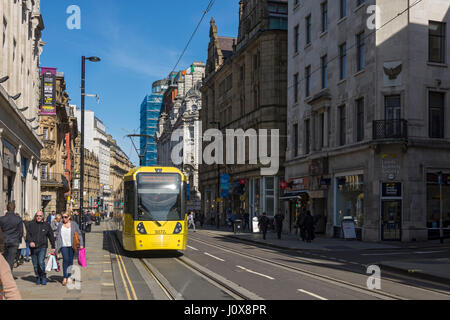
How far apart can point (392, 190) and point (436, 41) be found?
8728 millimetres

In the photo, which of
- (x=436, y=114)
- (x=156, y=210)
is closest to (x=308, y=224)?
→ (x=436, y=114)

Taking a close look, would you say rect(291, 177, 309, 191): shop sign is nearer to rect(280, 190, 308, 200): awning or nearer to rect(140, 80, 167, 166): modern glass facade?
rect(280, 190, 308, 200): awning

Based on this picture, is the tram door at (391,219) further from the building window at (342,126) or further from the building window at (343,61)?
the building window at (343,61)

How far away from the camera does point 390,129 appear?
30.4 metres

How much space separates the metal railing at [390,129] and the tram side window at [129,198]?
15452 millimetres

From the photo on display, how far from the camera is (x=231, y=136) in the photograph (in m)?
58.8

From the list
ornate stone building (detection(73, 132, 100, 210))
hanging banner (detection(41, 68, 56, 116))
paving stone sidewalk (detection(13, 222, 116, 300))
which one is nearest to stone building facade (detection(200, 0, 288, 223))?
hanging banner (detection(41, 68, 56, 116))

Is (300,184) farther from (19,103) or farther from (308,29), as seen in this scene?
(19,103)

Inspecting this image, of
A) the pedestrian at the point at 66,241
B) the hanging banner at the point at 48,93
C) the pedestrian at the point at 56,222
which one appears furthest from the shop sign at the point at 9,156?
the hanging banner at the point at 48,93

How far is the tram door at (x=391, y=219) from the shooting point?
98.7 feet

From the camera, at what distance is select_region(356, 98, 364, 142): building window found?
33031mm

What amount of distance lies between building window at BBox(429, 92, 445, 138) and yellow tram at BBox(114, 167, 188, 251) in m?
16.8

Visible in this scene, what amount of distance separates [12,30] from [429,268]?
2046 cm
